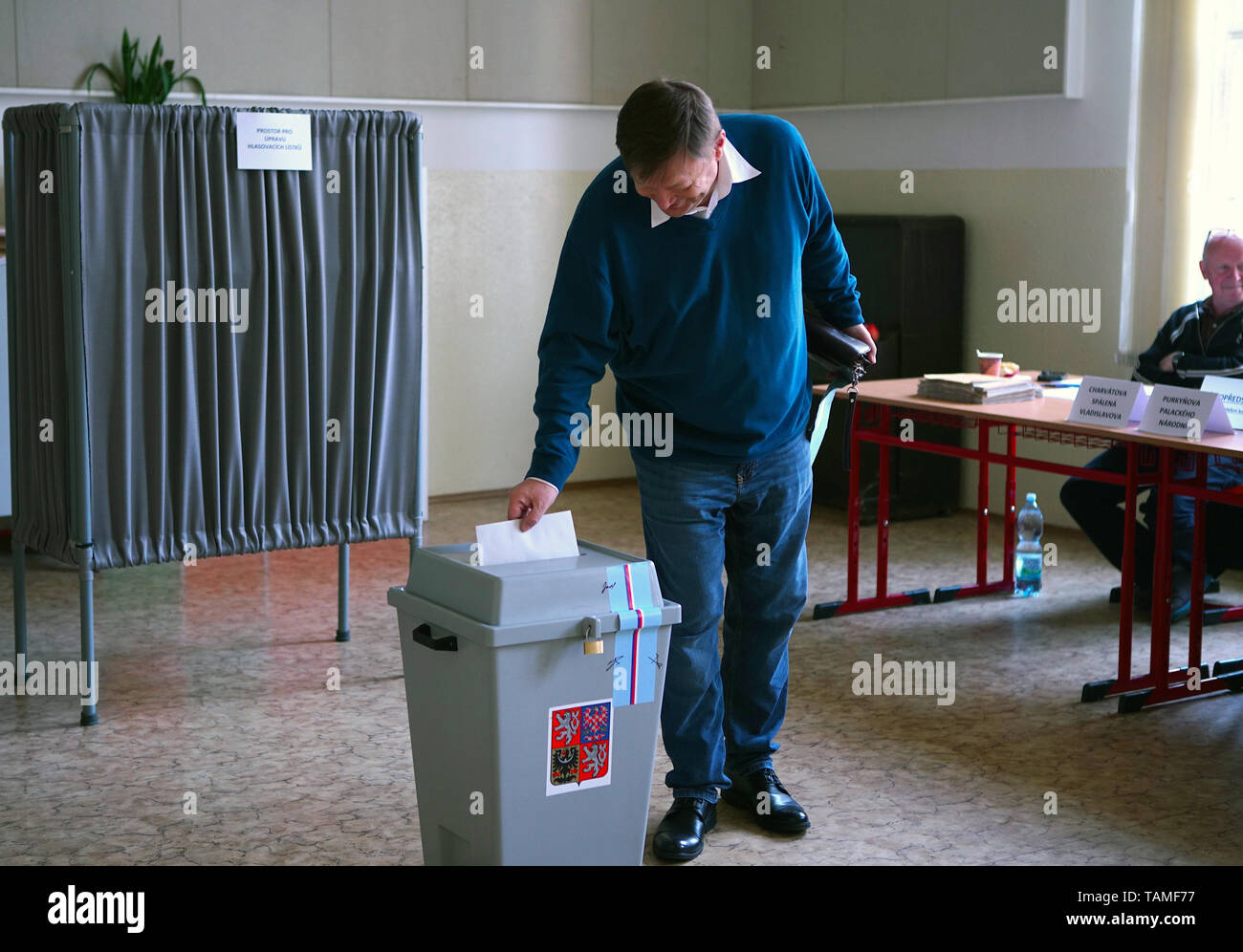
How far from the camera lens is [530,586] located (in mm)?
2342

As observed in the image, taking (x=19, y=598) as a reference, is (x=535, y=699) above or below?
above

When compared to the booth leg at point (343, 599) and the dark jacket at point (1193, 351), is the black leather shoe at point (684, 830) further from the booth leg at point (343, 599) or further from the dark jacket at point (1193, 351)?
the dark jacket at point (1193, 351)

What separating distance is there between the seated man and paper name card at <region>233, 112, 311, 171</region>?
2512 millimetres

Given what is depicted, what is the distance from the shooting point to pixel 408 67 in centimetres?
607

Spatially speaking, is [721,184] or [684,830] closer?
[721,184]

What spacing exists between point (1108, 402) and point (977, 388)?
436mm

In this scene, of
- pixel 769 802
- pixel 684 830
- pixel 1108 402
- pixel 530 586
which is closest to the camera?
pixel 530 586

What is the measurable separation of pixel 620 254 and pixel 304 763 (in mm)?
1545

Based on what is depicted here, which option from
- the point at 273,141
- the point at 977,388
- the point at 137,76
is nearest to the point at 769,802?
the point at 977,388

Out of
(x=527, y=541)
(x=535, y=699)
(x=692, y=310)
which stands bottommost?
(x=535, y=699)

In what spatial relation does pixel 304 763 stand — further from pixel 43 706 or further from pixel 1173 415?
pixel 1173 415

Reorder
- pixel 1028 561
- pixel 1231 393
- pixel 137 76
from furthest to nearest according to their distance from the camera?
pixel 137 76
pixel 1028 561
pixel 1231 393

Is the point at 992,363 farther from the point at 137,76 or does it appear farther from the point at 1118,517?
the point at 137,76

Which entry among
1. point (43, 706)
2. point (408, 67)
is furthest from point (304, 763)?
point (408, 67)
